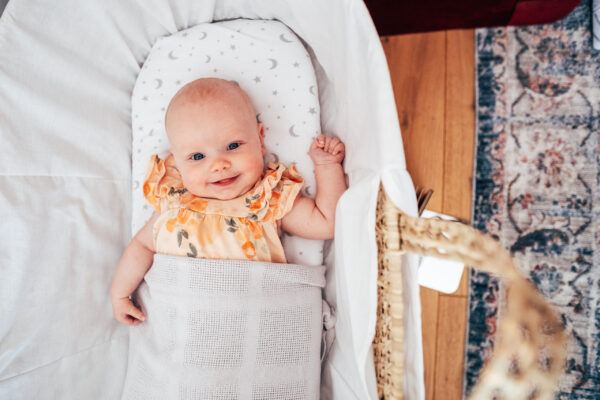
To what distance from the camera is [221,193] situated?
80cm

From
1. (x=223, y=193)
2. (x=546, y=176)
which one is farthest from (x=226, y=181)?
(x=546, y=176)

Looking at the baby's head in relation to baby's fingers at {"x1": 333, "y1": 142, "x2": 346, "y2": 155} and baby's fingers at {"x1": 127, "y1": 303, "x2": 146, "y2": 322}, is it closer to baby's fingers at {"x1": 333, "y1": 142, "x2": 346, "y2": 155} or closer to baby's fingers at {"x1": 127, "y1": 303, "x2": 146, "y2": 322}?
baby's fingers at {"x1": 333, "y1": 142, "x2": 346, "y2": 155}

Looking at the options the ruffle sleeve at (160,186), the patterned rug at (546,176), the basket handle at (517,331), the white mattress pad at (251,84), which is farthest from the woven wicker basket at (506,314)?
the patterned rug at (546,176)

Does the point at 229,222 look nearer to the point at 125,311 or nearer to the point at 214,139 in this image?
the point at 214,139

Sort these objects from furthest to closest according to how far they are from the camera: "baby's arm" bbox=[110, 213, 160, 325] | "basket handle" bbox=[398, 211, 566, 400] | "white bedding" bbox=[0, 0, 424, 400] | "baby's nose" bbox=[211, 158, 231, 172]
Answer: "baby's arm" bbox=[110, 213, 160, 325] < "baby's nose" bbox=[211, 158, 231, 172] < "white bedding" bbox=[0, 0, 424, 400] < "basket handle" bbox=[398, 211, 566, 400]

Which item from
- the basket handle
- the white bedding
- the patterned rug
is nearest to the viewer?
the basket handle

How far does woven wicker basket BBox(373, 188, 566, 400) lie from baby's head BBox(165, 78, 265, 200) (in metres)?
0.30

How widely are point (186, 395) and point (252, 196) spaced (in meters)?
0.40

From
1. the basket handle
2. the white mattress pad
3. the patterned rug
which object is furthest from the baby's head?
the patterned rug

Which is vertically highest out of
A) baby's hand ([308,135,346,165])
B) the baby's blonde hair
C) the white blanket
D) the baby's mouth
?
the baby's blonde hair

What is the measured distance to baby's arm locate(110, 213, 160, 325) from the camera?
0.85m

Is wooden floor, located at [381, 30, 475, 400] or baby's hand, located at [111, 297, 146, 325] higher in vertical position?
wooden floor, located at [381, 30, 475, 400]

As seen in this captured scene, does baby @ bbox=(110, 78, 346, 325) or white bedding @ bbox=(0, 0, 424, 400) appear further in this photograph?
baby @ bbox=(110, 78, 346, 325)

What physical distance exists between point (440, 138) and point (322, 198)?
508mm
